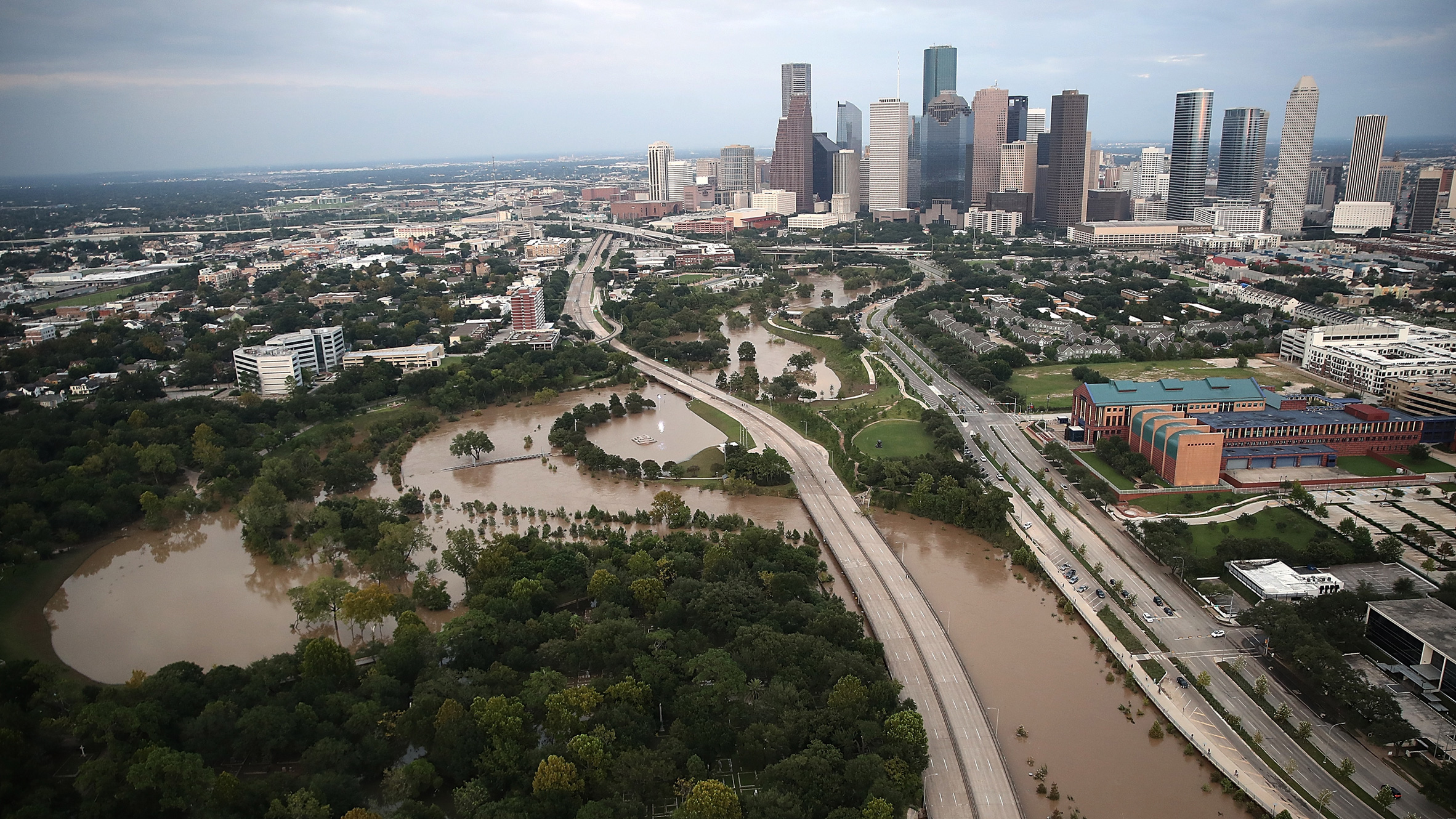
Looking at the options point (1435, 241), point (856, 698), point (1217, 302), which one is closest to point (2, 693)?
point (856, 698)

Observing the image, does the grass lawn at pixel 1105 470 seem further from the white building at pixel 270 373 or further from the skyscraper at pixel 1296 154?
the skyscraper at pixel 1296 154

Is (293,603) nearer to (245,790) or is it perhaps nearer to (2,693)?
(2,693)

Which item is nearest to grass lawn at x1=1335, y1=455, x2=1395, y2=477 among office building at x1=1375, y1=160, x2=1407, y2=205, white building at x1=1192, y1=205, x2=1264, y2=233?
white building at x1=1192, y1=205, x2=1264, y2=233

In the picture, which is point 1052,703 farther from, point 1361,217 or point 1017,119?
point 1017,119

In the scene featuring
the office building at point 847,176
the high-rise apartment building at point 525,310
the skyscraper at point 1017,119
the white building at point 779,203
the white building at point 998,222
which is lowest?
the high-rise apartment building at point 525,310

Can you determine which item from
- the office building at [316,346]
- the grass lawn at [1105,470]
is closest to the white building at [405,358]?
the office building at [316,346]

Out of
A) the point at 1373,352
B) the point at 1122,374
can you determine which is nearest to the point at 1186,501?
the point at 1122,374

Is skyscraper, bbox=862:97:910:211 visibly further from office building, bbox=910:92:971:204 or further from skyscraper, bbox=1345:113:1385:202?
skyscraper, bbox=1345:113:1385:202
